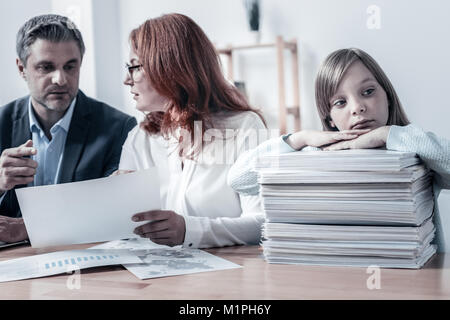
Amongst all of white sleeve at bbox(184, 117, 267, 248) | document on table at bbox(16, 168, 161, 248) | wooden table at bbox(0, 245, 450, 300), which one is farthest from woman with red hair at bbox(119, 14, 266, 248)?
wooden table at bbox(0, 245, 450, 300)

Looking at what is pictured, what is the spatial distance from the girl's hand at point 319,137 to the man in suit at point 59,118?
982 millimetres

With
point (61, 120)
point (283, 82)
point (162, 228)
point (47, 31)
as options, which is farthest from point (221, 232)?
point (283, 82)

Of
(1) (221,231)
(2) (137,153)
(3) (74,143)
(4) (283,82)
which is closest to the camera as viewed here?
(1) (221,231)

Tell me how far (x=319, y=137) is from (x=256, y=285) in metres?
0.31

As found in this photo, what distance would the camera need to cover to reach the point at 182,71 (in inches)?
56.6

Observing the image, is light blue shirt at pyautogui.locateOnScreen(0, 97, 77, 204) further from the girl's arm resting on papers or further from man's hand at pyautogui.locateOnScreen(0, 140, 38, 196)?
the girl's arm resting on papers

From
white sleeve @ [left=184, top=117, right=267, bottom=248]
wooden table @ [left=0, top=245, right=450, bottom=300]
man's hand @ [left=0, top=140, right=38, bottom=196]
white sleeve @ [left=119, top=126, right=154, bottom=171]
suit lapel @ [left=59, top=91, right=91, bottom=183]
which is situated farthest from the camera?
suit lapel @ [left=59, top=91, right=91, bottom=183]

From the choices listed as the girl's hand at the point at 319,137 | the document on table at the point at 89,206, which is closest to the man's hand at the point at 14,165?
the document on table at the point at 89,206

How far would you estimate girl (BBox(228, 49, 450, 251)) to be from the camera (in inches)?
31.6

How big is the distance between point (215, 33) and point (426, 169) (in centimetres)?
235

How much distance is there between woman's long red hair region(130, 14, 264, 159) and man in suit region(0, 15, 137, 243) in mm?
413

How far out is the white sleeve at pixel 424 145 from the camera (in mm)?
791

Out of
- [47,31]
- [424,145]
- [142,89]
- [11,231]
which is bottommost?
[11,231]

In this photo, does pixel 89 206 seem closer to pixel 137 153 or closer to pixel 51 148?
pixel 137 153
